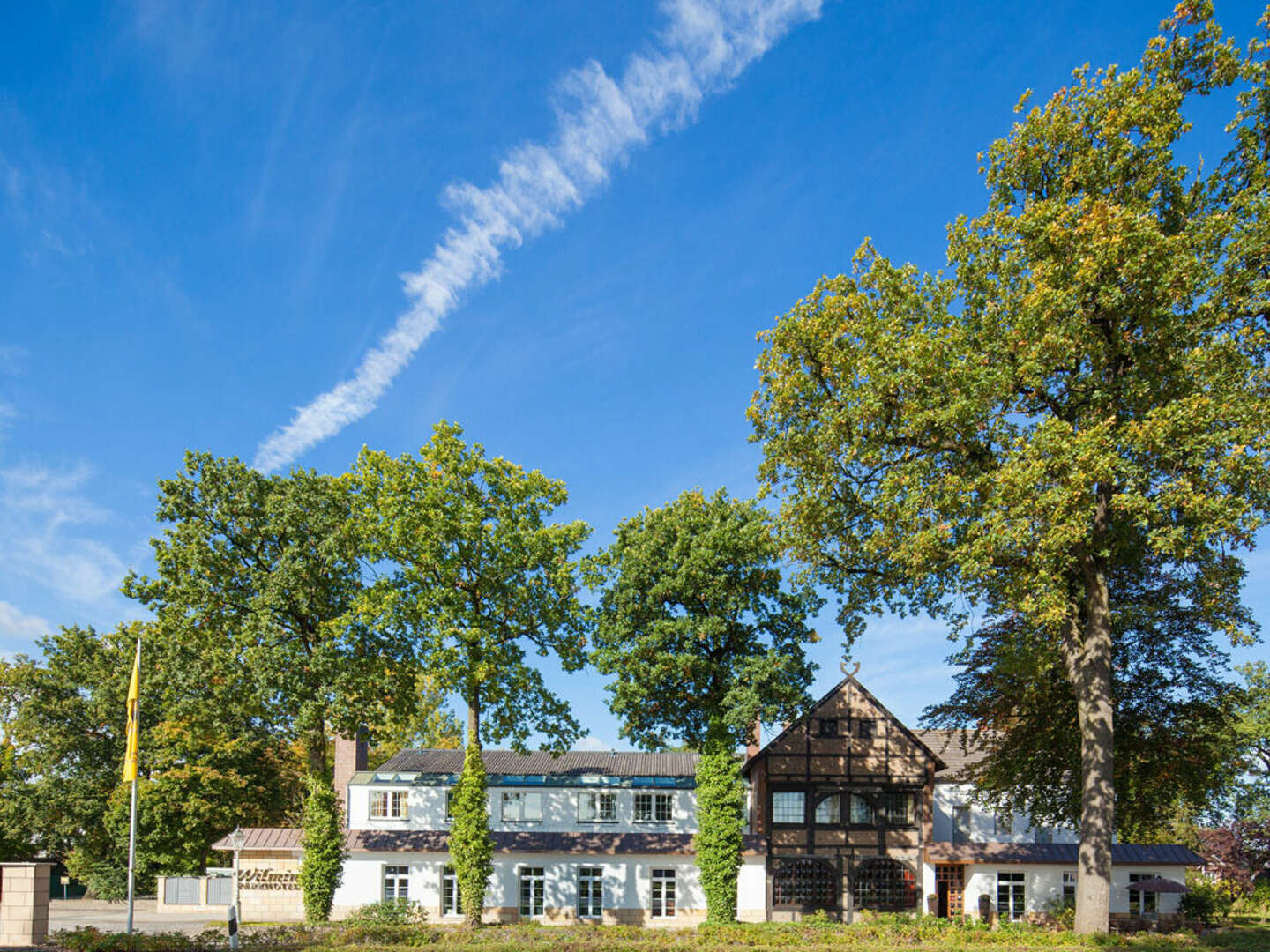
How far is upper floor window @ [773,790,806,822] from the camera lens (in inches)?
1503

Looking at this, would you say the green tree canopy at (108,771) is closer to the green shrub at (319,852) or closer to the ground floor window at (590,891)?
the green shrub at (319,852)

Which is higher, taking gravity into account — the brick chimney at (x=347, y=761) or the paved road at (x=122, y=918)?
the brick chimney at (x=347, y=761)

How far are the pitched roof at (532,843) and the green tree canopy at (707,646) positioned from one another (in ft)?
11.1

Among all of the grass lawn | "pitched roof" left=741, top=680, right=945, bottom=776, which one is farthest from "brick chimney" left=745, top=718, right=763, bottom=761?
the grass lawn

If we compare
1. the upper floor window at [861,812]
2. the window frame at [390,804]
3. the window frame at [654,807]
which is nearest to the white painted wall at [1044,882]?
the upper floor window at [861,812]

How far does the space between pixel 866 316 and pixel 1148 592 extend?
12308mm

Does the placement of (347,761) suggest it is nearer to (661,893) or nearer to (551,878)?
(551,878)

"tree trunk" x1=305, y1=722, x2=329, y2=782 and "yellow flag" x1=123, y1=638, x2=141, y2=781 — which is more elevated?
"yellow flag" x1=123, y1=638, x2=141, y2=781

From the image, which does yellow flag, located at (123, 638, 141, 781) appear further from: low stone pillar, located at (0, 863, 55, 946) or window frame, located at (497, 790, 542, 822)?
window frame, located at (497, 790, 542, 822)

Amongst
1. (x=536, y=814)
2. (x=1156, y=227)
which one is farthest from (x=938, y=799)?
(x=1156, y=227)

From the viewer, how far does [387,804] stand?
129 feet

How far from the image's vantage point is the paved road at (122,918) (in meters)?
32.4

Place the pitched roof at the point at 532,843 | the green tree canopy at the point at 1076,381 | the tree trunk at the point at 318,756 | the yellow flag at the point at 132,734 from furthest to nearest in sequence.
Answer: the pitched roof at the point at 532,843, the tree trunk at the point at 318,756, the yellow flag at the point at 132,734, the green tree canopy at the point at 1076,381

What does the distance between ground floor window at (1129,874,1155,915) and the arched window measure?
8925 mm
